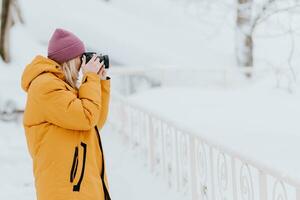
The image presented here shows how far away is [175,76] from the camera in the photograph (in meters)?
16.1

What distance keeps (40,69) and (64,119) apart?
31 centimetres

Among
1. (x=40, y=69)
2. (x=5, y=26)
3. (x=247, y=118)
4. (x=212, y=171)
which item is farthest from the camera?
(x=5, y=26)

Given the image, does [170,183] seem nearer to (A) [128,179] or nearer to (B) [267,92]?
(A) [128,179]

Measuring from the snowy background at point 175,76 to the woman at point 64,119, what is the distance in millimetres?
1029

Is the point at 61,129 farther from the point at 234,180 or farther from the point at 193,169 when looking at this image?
the point at 193,169

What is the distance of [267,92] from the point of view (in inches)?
399

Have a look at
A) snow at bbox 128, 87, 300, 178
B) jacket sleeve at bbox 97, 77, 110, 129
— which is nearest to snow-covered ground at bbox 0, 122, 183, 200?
snow at bbox 128, 87, 300, 178

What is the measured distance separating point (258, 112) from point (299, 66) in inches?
112

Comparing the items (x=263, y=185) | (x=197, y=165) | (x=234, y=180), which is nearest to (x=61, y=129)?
(x=263, y=185)

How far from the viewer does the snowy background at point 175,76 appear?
6.43 meters

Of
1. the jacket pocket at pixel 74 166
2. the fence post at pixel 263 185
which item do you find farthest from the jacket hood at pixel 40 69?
the fence post at pixel 263 185

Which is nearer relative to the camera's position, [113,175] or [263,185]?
[263,185]

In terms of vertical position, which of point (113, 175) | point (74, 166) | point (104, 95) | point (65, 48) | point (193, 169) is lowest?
point (113, 175)

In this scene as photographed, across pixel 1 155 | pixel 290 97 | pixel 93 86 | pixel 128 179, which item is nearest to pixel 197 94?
pixel 290 97
